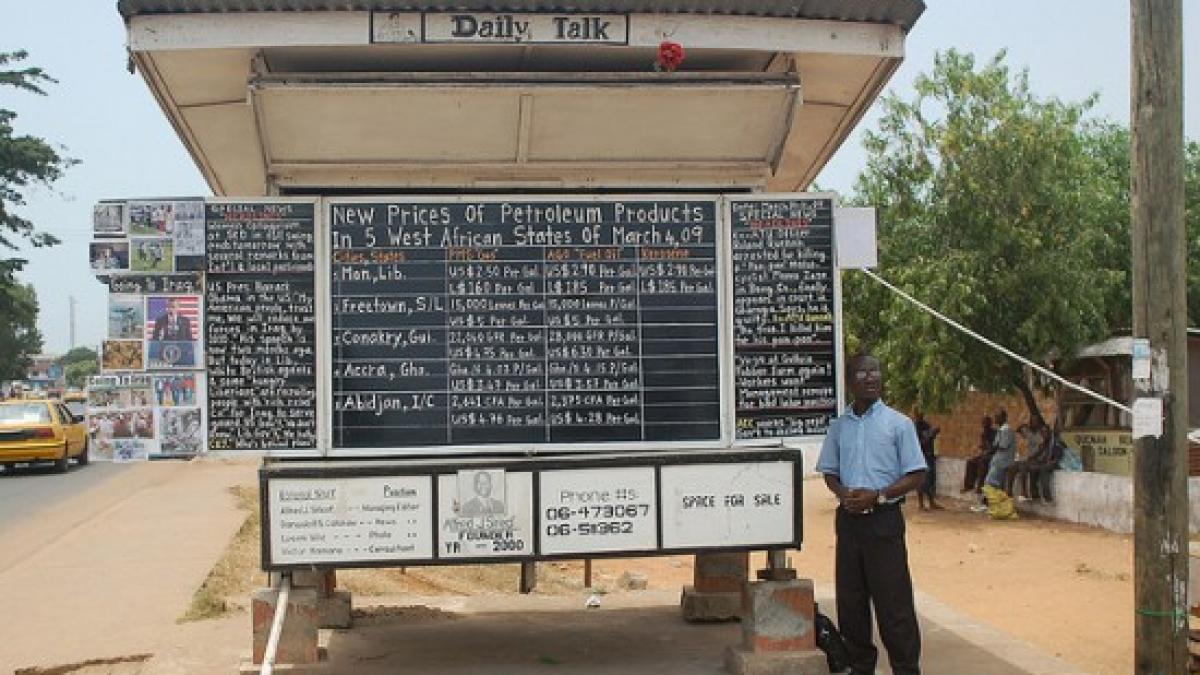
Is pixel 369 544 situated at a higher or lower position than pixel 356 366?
lower

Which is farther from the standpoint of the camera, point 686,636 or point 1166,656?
point 686,636

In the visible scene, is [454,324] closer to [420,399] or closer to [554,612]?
[420,399]

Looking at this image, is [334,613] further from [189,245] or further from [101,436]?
[189,245]

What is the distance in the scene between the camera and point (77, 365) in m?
100

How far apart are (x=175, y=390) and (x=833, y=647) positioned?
147 inches

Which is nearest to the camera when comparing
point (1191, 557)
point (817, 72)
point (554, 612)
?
point (817, 72)

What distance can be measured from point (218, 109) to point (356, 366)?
1.89m

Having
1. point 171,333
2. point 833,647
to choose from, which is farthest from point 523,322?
point 833,647

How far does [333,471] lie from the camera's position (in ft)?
21.0

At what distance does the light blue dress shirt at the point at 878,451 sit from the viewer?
6.35 metres

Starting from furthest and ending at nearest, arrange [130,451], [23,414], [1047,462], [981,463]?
[23,414] < [981,463] < [1047,462] < [130,451]

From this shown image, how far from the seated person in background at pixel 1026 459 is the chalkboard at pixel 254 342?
14.2 metres

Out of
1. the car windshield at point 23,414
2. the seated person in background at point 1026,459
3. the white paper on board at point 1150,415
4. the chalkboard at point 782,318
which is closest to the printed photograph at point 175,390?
the chalkboard at point 782,318

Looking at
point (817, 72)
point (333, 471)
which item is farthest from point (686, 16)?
point (333, 471)
